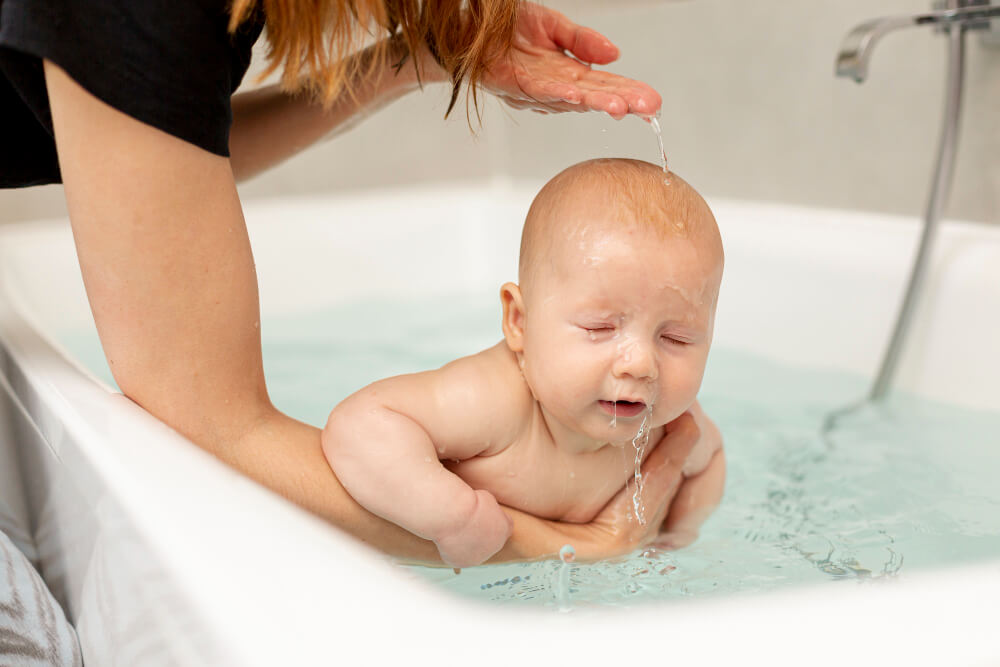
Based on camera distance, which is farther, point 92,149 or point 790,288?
point 790,288

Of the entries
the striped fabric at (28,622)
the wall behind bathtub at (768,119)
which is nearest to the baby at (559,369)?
the striped fabric at (28,622)

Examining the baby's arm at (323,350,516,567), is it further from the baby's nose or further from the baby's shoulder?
the baby's nose

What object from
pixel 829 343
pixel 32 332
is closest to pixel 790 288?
pixel 829 343

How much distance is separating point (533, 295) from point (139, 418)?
34 centimetres

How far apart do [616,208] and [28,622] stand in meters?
0.56

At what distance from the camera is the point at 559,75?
0.89m

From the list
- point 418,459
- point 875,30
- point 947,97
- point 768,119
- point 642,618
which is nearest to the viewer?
point 642,618

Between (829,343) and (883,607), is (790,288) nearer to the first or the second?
(829,343)

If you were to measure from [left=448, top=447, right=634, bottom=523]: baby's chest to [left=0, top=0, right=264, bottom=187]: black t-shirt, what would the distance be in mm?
374

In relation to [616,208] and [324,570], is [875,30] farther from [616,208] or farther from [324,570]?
[324,570]

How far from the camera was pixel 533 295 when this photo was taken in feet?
2.76

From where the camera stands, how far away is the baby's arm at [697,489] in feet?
3.21

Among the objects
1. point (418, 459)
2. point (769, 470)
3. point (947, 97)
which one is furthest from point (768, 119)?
point (418, 459)

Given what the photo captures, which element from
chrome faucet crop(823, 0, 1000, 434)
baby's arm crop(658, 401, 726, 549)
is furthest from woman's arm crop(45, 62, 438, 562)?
chrome faucet crop(823, 0, 1000, 434)
